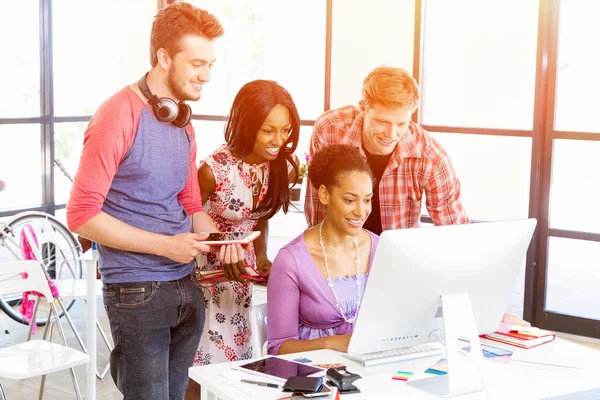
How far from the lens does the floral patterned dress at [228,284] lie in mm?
2639

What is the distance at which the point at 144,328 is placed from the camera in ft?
7.00

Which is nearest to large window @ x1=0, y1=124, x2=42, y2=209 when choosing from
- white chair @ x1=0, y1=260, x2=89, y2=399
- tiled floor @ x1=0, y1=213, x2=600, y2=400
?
tiled floor @ x1=0, y1=213, x2=600, y2=400

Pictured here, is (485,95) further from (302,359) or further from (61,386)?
(302,359)

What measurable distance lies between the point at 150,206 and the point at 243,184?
54 centimetres

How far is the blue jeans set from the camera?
213 cm

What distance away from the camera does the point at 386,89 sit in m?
2.53

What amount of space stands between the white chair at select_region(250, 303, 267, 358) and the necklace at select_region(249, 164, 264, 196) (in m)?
0.45

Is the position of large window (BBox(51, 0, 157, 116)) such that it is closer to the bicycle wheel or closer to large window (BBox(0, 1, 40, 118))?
large window (BBox(0, 1, 40, 118))

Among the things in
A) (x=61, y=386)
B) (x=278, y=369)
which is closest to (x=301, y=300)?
(x=278, y=369)

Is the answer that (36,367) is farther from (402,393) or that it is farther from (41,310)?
(41,310)

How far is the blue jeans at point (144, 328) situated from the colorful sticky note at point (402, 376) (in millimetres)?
636

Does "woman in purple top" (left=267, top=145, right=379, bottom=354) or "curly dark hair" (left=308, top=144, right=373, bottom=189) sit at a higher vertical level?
"curly dark hair" (left=308, top=144, right=373, bottom=189)

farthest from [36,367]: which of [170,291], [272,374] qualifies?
[272,374]

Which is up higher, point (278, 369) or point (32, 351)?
point (278, 369)
